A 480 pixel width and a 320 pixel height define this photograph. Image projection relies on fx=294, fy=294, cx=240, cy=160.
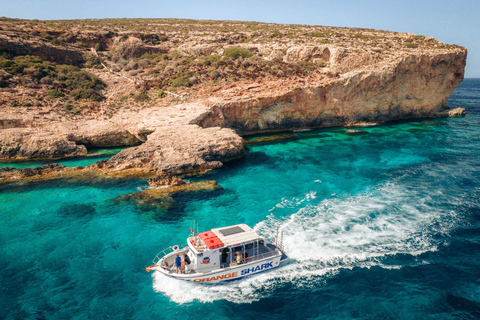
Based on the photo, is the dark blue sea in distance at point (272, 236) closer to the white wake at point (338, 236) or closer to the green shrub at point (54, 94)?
the white wake at point (338, 236)

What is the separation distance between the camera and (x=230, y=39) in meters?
57.8

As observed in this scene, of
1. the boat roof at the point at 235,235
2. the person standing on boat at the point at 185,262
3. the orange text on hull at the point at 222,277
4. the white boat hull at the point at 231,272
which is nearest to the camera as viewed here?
the white boat hull at the point at 231,272

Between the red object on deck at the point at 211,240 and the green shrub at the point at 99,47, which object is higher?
the green shrub at the point at 99,47

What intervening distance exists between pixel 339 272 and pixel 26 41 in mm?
54379

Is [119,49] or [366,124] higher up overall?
[119,49]

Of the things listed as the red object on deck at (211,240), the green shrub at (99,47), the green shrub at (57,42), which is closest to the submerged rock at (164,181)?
the red object on deck at (211,240)

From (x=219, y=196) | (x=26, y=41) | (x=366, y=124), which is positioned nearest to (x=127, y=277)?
(x=219, y=196)

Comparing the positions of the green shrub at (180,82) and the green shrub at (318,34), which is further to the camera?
the green shrub at (318,34)

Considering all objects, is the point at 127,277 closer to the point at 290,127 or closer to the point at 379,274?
the point at 379,274

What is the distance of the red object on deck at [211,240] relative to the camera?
14872 millimetres

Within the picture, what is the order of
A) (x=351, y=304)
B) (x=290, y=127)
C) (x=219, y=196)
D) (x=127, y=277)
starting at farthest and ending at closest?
(x=290, y=127), (x=219, y=196), (x=127, y=277), (x=351, y=304)

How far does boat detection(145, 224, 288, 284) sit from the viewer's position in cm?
1482

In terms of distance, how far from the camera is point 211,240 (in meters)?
15.2

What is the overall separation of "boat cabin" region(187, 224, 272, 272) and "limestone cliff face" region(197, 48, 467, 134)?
2336 centimetres
